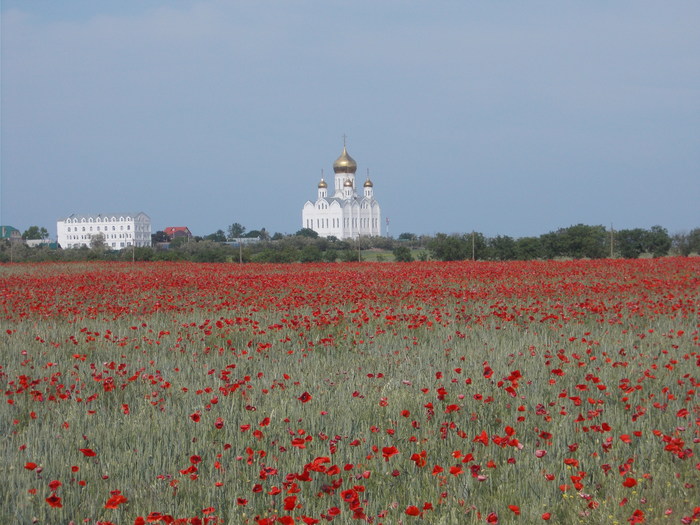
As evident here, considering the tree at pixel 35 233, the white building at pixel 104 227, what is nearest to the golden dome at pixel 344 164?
the white building at pixel 104 227

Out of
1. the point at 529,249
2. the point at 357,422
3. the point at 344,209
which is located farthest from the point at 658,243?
the point at 344,209

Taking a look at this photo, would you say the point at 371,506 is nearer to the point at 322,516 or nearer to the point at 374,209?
the point at 322,516

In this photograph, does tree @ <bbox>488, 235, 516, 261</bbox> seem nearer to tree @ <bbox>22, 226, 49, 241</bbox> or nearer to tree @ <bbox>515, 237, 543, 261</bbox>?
tree @ <bbox>515, 237, 543, 261</bbox>

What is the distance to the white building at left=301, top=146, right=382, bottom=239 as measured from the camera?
394ft

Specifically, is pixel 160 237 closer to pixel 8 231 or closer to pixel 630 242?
pixel 8 231

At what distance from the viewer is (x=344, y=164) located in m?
126

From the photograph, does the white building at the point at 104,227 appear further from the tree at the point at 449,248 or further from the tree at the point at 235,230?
the tree at the point at 449,248

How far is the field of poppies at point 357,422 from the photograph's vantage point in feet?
12.8

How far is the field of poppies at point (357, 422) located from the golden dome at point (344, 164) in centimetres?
11605

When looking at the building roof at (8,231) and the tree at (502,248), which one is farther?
the building roof at (8,231)

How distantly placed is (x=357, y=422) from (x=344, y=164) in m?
122

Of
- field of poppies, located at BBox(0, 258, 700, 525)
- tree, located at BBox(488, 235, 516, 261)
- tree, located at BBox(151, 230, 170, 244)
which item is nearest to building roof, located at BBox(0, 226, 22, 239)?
tree, located at BBox(151, 230, 170, 244)

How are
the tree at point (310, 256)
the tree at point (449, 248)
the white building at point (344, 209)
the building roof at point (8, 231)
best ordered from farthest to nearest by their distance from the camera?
the building roof at point (8, 231) → the white building at point (344, 209) → the tree at point (310, 256) → the tree at point (449, 248)

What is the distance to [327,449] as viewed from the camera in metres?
4.73
